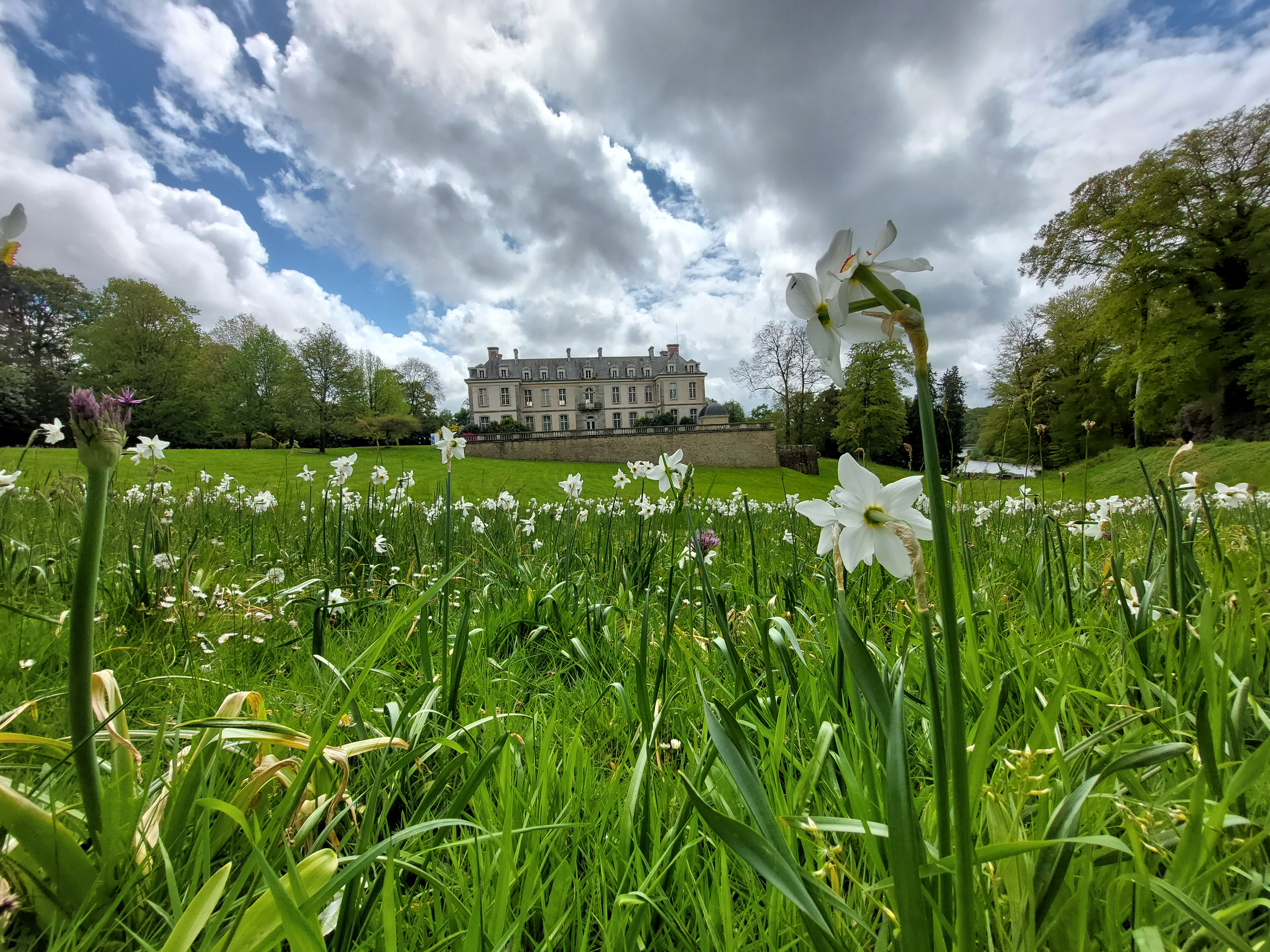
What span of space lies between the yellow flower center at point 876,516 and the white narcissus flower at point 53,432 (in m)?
2.71

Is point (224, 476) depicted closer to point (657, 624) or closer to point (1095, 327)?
point (657, 624)

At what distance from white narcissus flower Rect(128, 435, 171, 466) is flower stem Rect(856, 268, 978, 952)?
13.5ft

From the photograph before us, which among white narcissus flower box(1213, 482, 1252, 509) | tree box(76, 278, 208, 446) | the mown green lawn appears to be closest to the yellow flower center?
the mown green lawn

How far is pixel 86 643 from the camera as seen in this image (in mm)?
765

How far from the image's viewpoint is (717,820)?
0.65 m

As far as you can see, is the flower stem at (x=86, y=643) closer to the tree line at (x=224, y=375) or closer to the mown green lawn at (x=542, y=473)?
the mown green lawn at (x=542, y=473)

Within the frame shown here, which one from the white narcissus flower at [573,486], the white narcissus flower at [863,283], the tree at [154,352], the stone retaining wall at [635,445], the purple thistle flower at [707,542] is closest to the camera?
the white narcissus flower at [863,283]

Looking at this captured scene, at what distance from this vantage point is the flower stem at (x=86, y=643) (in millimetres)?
740

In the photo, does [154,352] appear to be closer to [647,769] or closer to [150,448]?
[150,448]

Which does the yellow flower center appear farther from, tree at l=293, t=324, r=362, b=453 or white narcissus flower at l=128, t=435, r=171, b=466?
tree at l=293, t=324, r=362, b=453

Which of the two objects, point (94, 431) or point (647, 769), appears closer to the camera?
point (94, 431)

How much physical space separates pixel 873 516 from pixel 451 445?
1808mm

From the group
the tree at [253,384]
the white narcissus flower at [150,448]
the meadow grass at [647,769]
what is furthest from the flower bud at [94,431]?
the tree at [253,384]

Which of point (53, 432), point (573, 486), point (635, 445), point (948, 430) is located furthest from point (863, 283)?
point (635, 445)
